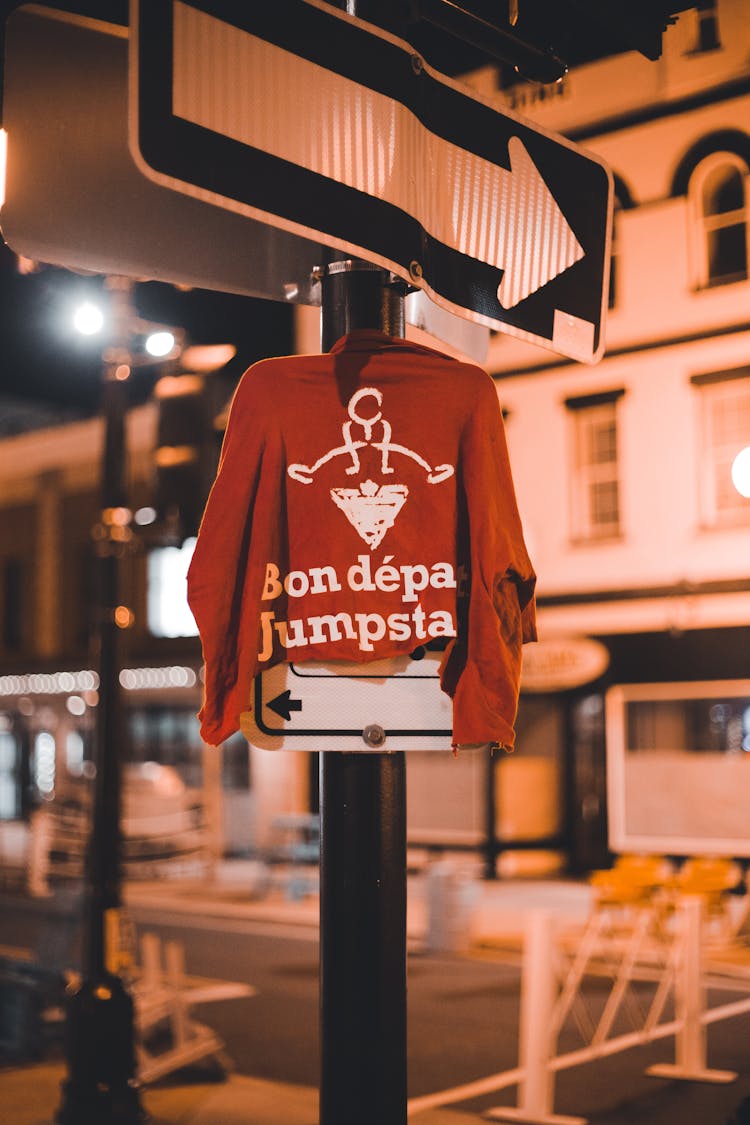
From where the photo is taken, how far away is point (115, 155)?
2.70 m

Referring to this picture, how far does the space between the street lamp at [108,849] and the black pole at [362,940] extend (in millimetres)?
5522

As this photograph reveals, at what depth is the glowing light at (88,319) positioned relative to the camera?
28.3ft

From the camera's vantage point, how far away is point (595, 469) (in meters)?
20.4

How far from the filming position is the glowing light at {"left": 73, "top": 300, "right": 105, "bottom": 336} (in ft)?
28.3

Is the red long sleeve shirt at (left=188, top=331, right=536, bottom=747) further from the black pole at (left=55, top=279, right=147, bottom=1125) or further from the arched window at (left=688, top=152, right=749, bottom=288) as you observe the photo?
the arched window at (left=688, top=152, right=749, bottom=288)

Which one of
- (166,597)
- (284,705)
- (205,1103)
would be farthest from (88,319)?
(166,597)

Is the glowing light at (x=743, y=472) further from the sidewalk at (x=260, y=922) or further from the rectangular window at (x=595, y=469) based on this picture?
the rectangular window at (x=595, y=469)

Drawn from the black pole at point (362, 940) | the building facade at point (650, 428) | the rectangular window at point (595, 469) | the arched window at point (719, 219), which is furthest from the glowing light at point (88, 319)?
the rectangular window at point (595, 469)

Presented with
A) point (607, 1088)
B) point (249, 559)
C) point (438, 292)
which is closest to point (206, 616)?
point (249, 559)

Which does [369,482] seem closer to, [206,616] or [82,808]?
[206,616]

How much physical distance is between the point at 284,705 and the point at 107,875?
5832 millimetres

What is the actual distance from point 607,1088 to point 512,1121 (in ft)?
3.65

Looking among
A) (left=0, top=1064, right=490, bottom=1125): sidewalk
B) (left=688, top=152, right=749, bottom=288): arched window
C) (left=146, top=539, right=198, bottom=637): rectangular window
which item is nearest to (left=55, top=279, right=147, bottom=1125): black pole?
(left=0, top=1064, right=490, bottom=1125): sidewalk

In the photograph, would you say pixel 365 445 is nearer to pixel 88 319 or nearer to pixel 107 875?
pixel 107 875
